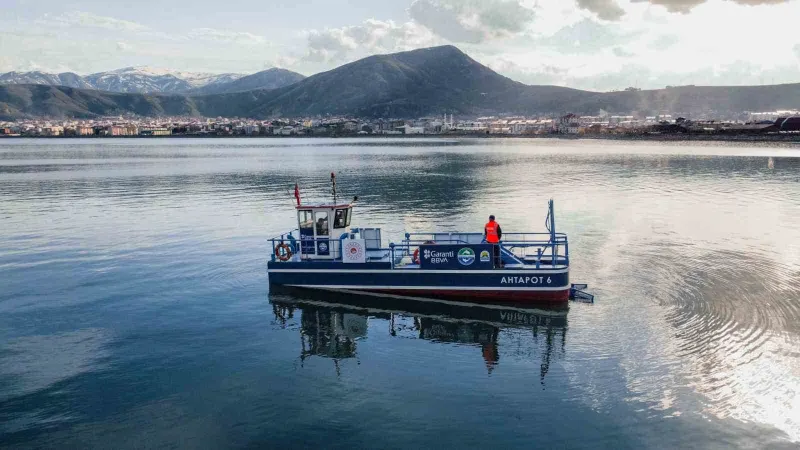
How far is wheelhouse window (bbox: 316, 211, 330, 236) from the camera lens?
1091 inches

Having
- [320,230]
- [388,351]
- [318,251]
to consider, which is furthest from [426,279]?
[388,351]

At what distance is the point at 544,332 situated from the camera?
21.7 metres

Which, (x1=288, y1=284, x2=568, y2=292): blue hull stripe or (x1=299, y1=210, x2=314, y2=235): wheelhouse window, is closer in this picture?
(x1=288, y1=284, x2=568, y2=292): blue hull stripe

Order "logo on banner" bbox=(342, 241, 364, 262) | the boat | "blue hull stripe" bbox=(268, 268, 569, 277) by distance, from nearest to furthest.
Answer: "blue hull stripe" bbox=(268, 268, 569, 277)
the boat
"logo on banner" bbox=(342, 241, 364, 262)

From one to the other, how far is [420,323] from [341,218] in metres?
7.67

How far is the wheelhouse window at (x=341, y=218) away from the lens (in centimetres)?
2795

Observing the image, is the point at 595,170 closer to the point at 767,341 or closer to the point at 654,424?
the point at 767,341

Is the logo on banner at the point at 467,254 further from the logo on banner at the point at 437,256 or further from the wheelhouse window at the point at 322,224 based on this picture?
the wheelhouse window at the point at 322,224

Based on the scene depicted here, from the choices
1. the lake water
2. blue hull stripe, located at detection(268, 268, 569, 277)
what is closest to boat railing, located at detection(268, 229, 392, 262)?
blue hull stripe, located at detection(268, 268, 569, 277)

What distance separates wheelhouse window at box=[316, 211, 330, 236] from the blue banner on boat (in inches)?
201

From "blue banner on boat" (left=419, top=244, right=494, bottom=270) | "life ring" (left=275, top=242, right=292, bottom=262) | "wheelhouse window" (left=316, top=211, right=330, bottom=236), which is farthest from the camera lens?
"life ring" (left=275, top=242, right=292, bottom=262)

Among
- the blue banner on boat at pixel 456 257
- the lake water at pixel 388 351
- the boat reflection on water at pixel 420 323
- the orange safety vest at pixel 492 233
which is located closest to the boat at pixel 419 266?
the blue banner on boat at pixel 456 257

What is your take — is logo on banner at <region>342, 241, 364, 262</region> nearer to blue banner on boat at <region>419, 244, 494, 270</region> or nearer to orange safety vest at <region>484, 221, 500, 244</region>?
blue banner on boat at <region>419, 244, 494, 270</region>

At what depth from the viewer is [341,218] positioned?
2814cm
